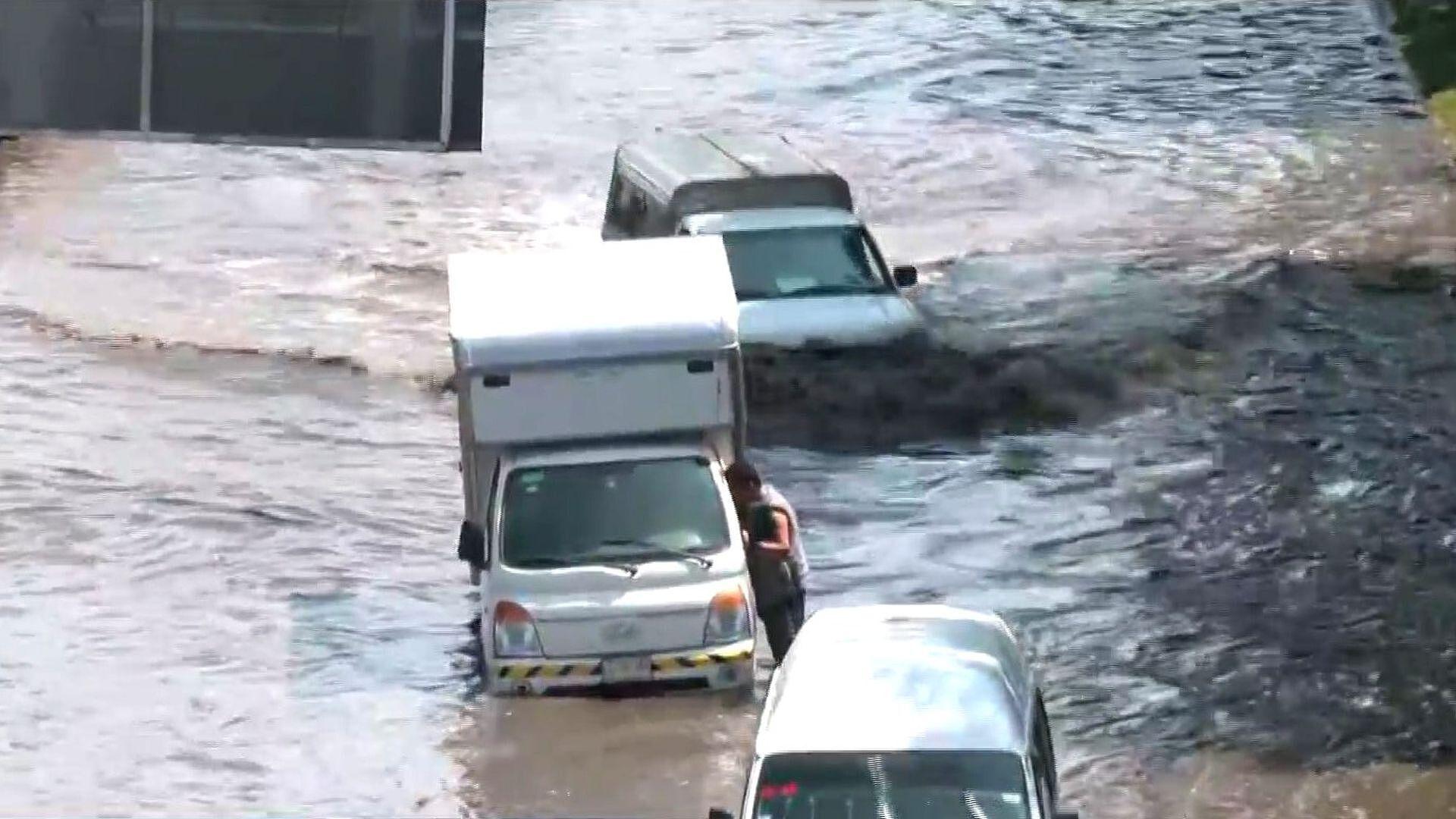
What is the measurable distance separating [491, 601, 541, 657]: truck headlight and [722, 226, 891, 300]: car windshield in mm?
7512

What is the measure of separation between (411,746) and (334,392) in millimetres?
11153

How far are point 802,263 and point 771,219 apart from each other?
62 cm

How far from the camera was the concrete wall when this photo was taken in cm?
1970

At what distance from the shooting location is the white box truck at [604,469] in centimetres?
1581

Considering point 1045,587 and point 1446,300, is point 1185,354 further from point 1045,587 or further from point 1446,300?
point 1045,587

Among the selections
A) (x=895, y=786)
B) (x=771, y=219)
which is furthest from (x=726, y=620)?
(x=771, y=219)

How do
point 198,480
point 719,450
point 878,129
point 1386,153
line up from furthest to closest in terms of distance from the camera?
point 878,129 < point 1386,153 < point 198,480 < point 719,450

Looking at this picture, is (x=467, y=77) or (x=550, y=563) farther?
(x=467, y=77)

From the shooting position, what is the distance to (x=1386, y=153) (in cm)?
3644

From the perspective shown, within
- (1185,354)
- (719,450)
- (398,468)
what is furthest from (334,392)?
(719,450)

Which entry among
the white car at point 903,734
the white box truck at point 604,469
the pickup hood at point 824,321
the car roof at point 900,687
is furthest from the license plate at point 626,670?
the pickup hood at point 824,321

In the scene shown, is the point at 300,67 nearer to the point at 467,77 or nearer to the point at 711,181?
the point at 467,77

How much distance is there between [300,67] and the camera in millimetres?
19984

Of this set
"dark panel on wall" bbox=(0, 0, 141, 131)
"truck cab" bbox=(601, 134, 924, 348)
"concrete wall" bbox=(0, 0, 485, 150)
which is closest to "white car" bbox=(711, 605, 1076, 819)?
"concrete wall" bbox=(0, 0, 485, 150)
